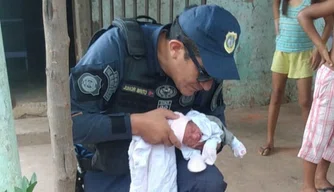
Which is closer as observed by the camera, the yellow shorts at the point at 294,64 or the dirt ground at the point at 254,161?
the dirt ground at the point at 254,161

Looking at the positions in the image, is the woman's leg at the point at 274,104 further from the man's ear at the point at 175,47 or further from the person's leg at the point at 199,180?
the man's ear at the point at 175,47

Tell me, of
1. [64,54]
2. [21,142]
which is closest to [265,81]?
[21,142]

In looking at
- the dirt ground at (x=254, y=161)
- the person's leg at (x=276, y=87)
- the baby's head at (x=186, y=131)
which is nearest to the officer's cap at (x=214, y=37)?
the baby's head at (x=186, y=131)

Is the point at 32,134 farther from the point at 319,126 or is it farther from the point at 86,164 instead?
the point at 319,126

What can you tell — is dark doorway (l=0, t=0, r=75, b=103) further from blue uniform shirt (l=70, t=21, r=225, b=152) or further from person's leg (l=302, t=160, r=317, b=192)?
blue uniform shirt (l=70, t=21, r=225, b=152)

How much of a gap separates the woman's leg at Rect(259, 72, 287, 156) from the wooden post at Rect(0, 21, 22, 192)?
7.75 feet

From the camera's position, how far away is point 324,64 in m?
2.98

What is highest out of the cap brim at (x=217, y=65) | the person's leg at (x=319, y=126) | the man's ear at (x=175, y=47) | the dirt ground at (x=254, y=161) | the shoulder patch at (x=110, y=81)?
the man's ear at (x=175, y=47)

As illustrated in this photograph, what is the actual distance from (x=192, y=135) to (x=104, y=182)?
45cm

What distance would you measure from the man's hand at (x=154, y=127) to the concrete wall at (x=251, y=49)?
7.43 ft

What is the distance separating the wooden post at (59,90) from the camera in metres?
1.20

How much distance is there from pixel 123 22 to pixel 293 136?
2.42 m

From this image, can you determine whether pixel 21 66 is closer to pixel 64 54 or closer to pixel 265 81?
pixel 265 81

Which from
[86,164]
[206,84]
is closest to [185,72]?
[206,84]
